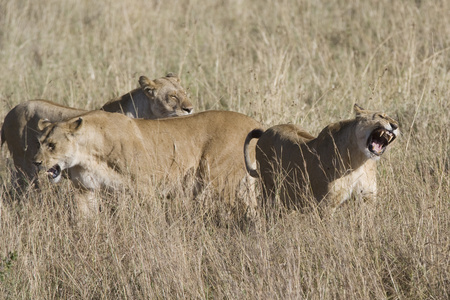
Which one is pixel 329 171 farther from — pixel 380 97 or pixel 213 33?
pixel 213 33

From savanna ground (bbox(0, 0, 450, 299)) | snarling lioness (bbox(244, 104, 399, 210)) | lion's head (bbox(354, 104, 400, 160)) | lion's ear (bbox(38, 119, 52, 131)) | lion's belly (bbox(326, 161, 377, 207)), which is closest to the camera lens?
savanna ground (bbox(0, 0, 450, 299))

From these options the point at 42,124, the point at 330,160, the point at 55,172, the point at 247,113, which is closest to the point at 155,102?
the point at 247,113

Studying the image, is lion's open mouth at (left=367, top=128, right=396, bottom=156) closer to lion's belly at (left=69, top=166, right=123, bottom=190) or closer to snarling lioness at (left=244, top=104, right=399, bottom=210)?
snarling lioness at (left=244, top=104, right=399, bottom=210)

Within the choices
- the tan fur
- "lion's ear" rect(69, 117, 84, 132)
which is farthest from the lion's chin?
the tan fur

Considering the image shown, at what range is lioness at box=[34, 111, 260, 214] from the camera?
20.3 feet

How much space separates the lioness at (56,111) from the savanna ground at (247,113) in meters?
0.36

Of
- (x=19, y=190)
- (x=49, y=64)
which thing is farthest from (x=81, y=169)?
(x=49, y=64)

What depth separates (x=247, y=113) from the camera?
8.35 meters

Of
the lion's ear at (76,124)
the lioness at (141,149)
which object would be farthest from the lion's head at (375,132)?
the lion's ear at (76,124)

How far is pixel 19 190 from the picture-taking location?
7289 millimetres

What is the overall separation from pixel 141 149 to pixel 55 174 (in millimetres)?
733

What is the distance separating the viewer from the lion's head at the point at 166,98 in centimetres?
812

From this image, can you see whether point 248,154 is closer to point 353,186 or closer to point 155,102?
point 353,186

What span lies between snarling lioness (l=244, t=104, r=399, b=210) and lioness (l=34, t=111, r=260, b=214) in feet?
2.11
